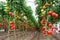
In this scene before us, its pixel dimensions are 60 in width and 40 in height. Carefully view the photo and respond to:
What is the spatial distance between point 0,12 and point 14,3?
21.9ft

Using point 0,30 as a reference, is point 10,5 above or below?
above

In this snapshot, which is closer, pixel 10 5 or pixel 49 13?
pixel 49 13

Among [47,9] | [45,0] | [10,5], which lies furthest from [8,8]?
[47,9]

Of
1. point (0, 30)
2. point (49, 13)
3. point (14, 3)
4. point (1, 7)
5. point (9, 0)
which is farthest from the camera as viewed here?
point (0, 30)

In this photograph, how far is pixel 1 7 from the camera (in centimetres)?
1349

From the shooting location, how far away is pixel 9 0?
648 centimetres

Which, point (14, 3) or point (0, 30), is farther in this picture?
point (0, 30)

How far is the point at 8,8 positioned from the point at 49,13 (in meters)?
2.90

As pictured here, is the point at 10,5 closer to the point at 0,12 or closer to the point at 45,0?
the point at 45,0

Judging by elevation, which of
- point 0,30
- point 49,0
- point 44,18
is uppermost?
point 49,0

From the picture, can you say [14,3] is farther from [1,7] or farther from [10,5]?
[1,7]

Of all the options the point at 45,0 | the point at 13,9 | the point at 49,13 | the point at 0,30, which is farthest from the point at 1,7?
the point at 0,30

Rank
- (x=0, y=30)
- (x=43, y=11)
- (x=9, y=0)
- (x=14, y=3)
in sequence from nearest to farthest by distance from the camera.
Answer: (x=43, y=11), (x=9, y=0), (x=14, y=3), (x=0, y=30)

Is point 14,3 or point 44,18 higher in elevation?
point 14,3
